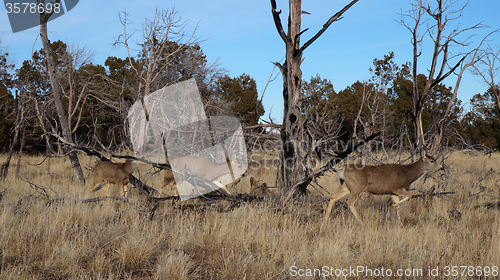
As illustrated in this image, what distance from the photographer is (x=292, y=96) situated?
6004 millimetres

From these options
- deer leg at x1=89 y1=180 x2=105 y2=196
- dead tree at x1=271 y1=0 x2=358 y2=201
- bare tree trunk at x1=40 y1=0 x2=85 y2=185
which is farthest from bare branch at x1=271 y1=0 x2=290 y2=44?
bare tree trunk at x1=40 y1=0 x2=85 y2=185

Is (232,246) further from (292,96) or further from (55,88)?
(55,88)

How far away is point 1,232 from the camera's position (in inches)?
169

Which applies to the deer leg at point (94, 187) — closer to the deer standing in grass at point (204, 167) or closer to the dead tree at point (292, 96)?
the deer standing in grass at point (204, 167)

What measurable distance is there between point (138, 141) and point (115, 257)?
10.2m

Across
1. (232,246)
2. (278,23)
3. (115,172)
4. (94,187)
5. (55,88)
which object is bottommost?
(232,246)

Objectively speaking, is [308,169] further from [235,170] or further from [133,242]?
[235,170]

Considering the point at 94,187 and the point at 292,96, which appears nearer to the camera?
the point at 292,96

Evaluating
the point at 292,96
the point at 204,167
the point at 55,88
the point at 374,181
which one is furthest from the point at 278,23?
the point at 55,88

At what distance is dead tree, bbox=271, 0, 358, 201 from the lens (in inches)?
236

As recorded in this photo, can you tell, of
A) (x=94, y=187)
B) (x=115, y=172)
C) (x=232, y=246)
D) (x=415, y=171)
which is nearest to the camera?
(x=232, y=246)

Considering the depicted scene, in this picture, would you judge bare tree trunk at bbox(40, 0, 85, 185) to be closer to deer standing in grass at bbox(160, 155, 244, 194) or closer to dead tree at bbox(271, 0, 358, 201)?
deer standing in grass at bbox(160, 155, 244, 194)

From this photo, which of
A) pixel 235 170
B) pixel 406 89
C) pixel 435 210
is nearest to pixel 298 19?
pixel 235 170

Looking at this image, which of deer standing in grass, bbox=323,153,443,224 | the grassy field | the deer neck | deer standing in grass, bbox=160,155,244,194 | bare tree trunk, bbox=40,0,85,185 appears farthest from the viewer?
bare tree trunk, bbox=40,0,85,185
